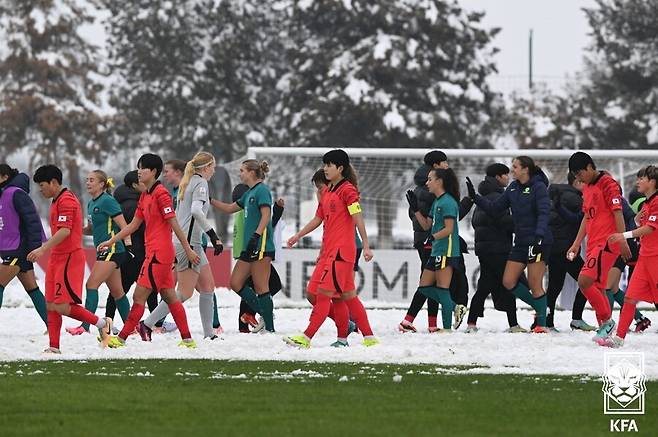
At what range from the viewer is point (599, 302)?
53.5 ft

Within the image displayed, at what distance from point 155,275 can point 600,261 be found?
432 cm

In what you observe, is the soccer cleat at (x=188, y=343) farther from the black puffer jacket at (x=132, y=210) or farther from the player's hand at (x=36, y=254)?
the black puffer jacket at (x=132, y=210)

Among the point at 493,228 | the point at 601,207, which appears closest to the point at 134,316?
the point at 601,207

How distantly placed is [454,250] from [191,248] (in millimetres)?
2797

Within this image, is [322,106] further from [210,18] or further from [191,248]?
[191,248]

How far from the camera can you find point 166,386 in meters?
11.4

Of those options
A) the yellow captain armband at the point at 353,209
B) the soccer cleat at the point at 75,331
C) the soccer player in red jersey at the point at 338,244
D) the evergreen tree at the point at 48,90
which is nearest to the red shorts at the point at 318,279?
the soccer player in red jersey at the point at 338,244

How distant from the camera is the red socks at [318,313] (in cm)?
1488

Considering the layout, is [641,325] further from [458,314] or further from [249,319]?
[249,319]

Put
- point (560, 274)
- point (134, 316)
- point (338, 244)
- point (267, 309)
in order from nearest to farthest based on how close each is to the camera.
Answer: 1. point (338, 244)
2. point (134, 316)
3. point (267, 309)
4. point (560, 274)

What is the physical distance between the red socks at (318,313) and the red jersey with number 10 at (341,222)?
0.39 metres

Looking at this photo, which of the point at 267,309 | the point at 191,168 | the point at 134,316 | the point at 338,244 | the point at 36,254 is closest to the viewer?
the point at 36,254

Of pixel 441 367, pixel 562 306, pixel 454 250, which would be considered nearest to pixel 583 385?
pixel 441 367

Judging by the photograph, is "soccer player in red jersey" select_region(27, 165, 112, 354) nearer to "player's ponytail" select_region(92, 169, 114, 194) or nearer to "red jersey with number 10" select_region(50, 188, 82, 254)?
"red jersey with number 10" select_region(50, 188, 82, 254)
